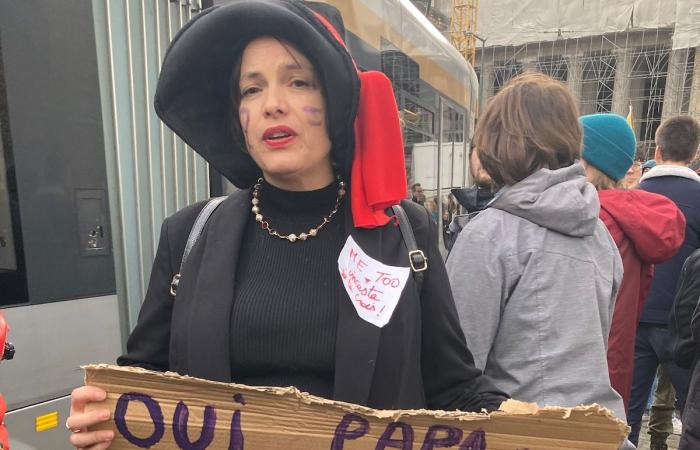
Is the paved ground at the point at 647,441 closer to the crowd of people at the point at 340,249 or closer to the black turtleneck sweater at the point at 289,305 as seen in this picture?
the crowd of people at the point at 340,249

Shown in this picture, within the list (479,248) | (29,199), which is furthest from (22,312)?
(479,248)

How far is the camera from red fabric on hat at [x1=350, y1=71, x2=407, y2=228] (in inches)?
46.7

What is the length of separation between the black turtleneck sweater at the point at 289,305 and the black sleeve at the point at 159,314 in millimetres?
166

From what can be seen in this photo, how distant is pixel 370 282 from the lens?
3.77 ft

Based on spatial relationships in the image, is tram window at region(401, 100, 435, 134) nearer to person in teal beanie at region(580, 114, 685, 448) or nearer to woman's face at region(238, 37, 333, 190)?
person in teal beanie at region(580, 114, 685, 448)

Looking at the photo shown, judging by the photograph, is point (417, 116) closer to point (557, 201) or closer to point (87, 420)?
point (557, 201)

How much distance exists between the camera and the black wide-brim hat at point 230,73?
3.66ft

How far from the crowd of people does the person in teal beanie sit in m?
0.46

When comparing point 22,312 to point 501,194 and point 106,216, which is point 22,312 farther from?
point 501,194

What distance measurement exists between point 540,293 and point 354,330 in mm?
642

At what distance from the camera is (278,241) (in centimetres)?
123

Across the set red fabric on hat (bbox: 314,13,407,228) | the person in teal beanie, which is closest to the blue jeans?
the person in teal beanie

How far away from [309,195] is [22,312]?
3.95 feet

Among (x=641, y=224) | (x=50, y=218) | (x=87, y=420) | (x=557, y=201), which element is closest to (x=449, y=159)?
(x=641, y=224)
